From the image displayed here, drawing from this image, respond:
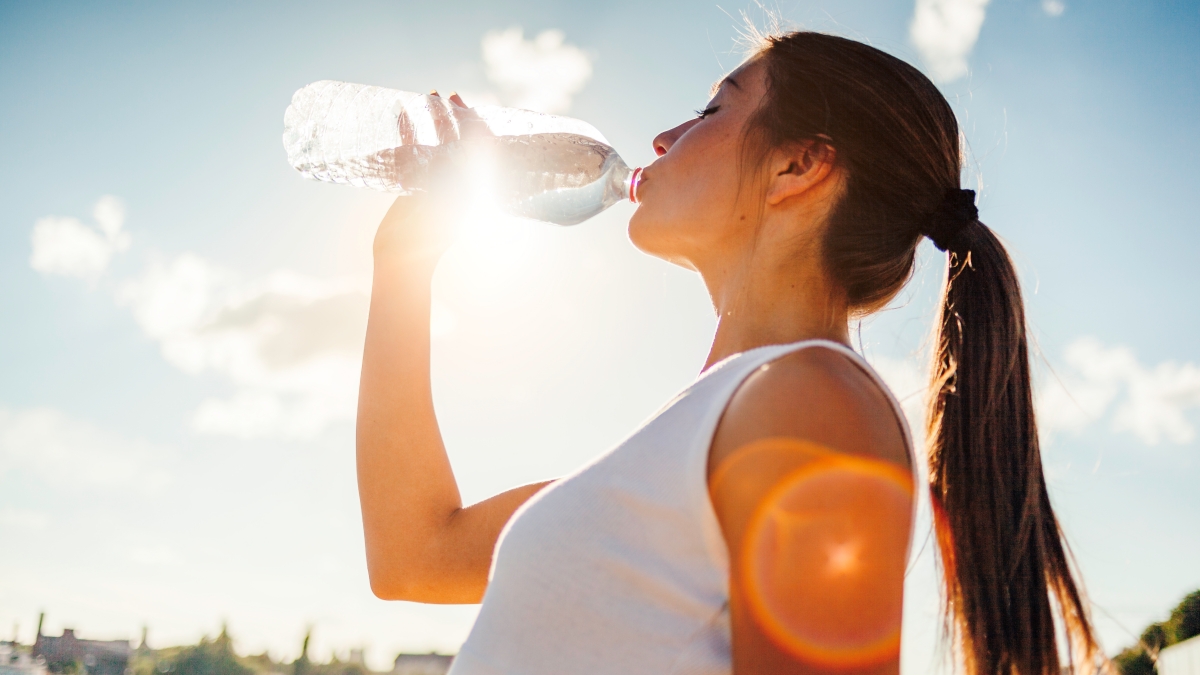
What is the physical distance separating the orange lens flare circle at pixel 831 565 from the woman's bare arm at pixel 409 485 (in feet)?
3.41

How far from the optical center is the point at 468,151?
2.59 meters

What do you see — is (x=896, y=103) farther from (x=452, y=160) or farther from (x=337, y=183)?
(x=337, y=183)

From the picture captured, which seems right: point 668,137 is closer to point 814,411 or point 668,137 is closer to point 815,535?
point 814,411

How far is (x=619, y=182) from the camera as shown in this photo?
277 centimetres

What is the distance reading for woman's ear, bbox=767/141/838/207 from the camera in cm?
167

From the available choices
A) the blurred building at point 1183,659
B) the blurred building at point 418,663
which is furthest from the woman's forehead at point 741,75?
the blurred building at point 418,663

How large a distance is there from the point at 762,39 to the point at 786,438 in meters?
1.38

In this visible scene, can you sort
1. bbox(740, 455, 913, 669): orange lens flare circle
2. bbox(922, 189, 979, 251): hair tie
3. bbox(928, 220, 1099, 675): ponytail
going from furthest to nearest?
bbox(922, 189, 979, 251): hair tie → bbox(928, 220, 1099, 675): ponytail → bbox(740, 455, 913, 669): orange lens flare circle

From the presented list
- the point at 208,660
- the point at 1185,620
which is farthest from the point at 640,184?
the point at 208,660

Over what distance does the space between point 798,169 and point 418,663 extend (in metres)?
61.3

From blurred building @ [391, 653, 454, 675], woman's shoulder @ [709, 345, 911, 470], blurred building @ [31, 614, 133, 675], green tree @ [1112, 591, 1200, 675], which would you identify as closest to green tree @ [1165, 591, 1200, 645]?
green tree @ [1112, 591, 1200, 675]

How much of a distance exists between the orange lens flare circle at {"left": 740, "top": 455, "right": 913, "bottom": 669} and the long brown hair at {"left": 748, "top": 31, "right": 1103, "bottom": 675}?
1.31 feet

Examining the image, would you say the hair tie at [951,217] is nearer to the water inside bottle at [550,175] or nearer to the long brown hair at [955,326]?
the long brown hair at [955,326]

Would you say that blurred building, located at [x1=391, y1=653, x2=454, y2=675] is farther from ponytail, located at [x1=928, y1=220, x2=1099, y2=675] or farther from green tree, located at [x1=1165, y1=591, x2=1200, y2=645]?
ponytail, located at [x1=928, y1=220, x2=1099, y2=675]
